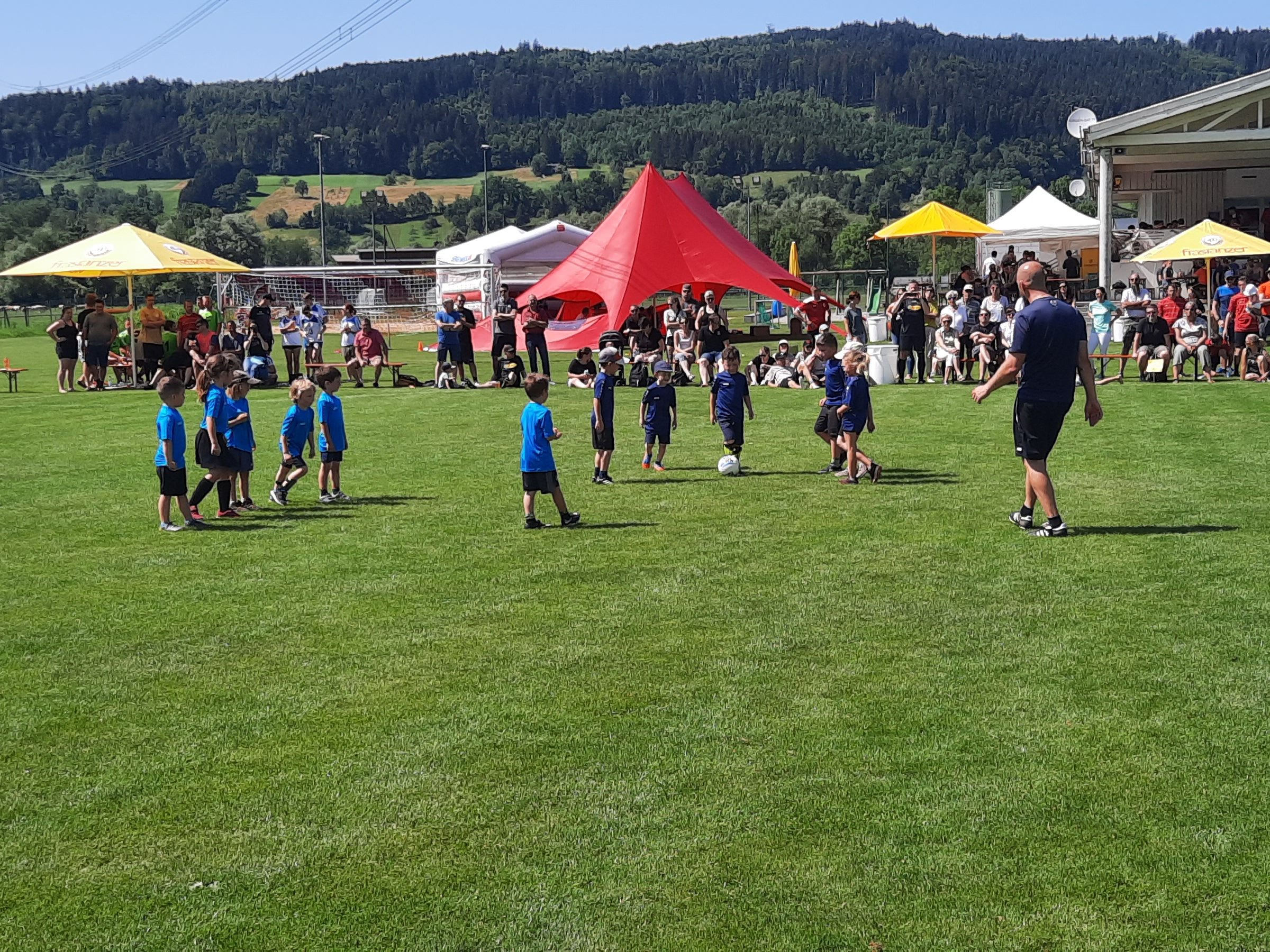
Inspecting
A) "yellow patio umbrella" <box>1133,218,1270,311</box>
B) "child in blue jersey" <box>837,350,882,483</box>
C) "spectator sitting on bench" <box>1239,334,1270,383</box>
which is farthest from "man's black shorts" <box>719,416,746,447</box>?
"yellow patio umbrella" <box>1133,218,1270,311</box>

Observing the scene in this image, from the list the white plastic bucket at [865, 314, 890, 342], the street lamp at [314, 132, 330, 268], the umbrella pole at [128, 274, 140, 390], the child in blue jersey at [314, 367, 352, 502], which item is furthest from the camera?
the street lamp at [314, 132, 330, 268]

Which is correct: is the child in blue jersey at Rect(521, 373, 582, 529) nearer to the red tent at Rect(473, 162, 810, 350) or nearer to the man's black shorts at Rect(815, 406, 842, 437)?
the man's black shorts at Rect(815, 406, 842, 437)

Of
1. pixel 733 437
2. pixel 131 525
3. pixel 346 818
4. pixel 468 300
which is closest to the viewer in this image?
pixel 346 818

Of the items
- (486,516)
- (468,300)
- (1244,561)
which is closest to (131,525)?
(486,516)

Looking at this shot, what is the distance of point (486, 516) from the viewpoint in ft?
38.1

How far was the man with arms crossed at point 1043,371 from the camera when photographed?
31.5ft

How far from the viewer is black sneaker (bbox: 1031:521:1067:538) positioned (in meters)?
9.96

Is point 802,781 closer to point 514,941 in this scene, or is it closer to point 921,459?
point 514,941

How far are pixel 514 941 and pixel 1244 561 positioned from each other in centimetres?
644

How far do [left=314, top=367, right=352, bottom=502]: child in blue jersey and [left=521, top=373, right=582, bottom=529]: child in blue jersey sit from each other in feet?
6.79

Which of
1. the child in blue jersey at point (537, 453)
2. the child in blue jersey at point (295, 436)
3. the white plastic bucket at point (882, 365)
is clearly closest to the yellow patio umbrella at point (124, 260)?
the white plastic bucket at point (882, 365)

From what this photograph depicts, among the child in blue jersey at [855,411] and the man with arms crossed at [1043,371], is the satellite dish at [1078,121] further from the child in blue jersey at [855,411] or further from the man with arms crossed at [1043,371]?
the man with arms crossed at [1043,371]

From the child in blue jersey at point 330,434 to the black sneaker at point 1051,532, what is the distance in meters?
5.90

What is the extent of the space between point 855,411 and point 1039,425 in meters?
2.92
